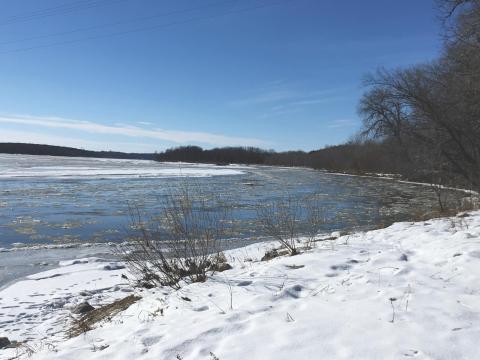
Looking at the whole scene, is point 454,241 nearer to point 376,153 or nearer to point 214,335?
point 214,335

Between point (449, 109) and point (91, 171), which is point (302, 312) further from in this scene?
point (91, 171)

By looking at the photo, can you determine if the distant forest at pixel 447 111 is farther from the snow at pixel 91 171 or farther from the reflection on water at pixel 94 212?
the snow at pixel 91 171

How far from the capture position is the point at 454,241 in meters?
7.03

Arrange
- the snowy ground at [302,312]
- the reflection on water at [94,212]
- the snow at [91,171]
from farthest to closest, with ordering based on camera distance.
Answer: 1. the snow at [91,171]
2. the reflection on water at [94,212]
3. the snowy ground at [302,312]

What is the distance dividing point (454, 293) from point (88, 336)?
12.8 feet

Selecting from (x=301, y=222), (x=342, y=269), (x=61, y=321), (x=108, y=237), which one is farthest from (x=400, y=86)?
(x=61, y=321)

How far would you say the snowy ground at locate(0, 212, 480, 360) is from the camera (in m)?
3.52

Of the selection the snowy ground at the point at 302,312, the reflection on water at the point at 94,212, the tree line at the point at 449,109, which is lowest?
the reflection on water at the point at 94,212

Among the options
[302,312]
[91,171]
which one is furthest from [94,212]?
[91,171]

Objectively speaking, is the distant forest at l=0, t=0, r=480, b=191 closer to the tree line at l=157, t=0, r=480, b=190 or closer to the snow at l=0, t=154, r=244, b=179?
the tree line at l=157, t=0, r=480, b=190

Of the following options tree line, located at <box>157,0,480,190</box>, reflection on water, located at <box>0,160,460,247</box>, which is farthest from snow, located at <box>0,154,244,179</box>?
tree line, located at <box>157,0,480,190</box>

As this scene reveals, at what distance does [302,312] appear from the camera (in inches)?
171

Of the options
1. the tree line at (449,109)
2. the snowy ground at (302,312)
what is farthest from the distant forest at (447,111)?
the snowy ground at (302,312)

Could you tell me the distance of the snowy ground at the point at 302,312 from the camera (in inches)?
139
